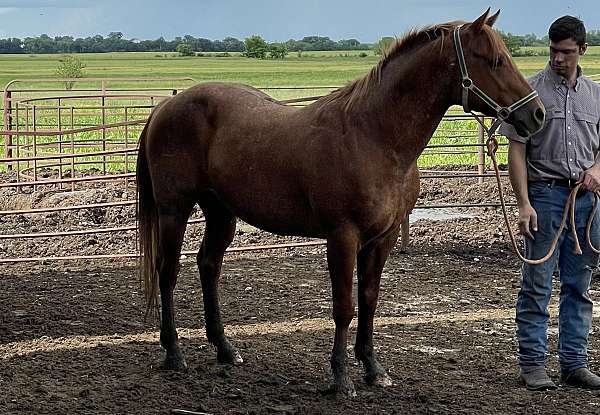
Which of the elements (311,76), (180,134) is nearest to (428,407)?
(180,134)

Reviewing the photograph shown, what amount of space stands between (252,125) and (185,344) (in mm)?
1479

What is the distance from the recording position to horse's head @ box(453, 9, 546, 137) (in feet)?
14.3

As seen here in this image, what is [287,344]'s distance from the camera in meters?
5.77

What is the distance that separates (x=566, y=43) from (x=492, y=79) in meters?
0.41

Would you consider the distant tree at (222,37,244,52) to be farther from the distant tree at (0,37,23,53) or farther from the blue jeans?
the blue jeans

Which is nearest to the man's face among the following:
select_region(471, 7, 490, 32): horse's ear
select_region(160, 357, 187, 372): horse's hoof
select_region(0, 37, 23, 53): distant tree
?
select_region(471, 7, 490, 32): horse's ear

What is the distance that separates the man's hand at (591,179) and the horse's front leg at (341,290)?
110 centimetres

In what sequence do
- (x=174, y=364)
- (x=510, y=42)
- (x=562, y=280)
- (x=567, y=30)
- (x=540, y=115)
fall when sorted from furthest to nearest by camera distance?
(x=510, y=42) < (x=174, y=364) < (x=562, y=280) < (x=567, y=30) < (x=540, y=115)

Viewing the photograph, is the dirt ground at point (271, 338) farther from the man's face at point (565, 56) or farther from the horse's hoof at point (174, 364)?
the man's face at point (565, 56)

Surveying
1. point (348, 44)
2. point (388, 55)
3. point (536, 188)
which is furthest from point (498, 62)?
point (348, 44)

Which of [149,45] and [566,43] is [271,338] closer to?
[566,43]

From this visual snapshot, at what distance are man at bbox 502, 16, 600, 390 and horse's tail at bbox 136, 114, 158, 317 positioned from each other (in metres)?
2.05

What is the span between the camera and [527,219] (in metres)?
4.61

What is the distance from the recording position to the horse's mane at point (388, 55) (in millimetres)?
4570
